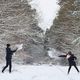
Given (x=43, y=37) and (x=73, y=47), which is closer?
(x=73, y=47)

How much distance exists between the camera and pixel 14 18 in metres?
38.4

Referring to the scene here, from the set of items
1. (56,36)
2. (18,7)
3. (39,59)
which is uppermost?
(18,7)

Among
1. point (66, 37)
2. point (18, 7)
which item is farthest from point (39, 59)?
point (18, 7)

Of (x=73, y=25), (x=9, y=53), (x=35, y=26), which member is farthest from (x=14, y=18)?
(x=9, y=53)

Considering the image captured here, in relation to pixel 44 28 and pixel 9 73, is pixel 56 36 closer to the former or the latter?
pixel 44 28

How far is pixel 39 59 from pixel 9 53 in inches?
1220

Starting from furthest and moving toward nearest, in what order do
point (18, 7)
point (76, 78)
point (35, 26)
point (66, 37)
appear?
point (66, 37) → point (35, 26) → point (18, 7) → point (76, 78)

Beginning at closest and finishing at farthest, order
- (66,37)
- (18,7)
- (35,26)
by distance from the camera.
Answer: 1. (18,7)
2. (35,26)
3. (66,37)

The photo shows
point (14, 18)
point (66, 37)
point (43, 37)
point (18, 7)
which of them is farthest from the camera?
point (43, 37)

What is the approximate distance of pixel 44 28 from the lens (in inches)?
2154

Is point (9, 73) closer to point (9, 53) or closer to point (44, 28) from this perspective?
point (9, 53)

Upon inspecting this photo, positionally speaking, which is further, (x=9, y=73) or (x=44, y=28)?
(x=44, y=28)

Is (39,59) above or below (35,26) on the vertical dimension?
below

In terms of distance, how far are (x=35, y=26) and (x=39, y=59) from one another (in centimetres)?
876
